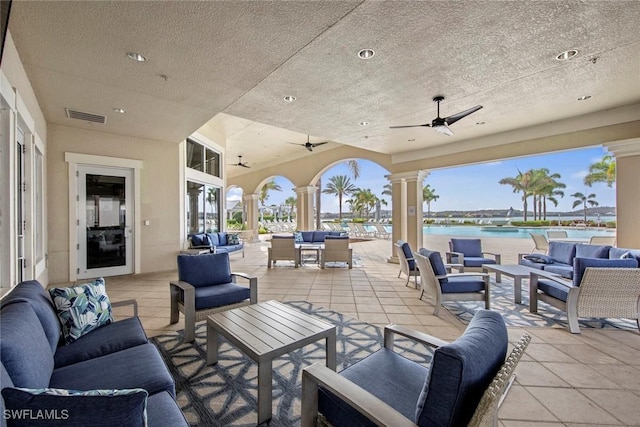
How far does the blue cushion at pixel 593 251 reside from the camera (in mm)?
4312

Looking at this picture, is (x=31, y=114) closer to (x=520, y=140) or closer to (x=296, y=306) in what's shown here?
(x=296, y=306)

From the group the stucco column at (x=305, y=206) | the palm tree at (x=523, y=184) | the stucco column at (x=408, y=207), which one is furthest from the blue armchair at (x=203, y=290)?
the palm tree at (x=523, y=184)

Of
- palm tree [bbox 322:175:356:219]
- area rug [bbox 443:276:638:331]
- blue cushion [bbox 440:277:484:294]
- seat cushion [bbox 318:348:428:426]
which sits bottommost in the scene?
area rug [bbox 443:276:638:331]

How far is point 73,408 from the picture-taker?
85 centimetres

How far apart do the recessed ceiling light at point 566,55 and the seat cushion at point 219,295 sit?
13.9 ft

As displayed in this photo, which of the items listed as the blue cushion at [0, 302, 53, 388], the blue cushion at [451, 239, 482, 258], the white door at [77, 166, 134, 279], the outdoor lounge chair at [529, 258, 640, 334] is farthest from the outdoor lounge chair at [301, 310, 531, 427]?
the white door at [77, 166, 134, 279]

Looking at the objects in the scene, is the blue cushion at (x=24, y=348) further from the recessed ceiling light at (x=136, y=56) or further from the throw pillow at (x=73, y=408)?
the recessed ceiling light at (x=136, y=56)

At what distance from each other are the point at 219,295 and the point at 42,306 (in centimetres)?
144

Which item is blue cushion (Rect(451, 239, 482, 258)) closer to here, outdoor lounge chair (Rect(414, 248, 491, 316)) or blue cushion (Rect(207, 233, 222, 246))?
outdoor lounge chair (Rect(414, 248, 491, 316))

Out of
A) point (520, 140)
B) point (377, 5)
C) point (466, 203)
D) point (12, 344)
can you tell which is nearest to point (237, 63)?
point (377, 5)

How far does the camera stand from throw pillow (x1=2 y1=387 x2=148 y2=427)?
2.69ft

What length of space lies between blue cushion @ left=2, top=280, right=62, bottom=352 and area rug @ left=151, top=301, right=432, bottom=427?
2.80 feet

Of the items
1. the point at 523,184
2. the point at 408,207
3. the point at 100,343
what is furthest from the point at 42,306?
the point at 523,184

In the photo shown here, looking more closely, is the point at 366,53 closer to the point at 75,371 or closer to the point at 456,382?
the point at 456,382
